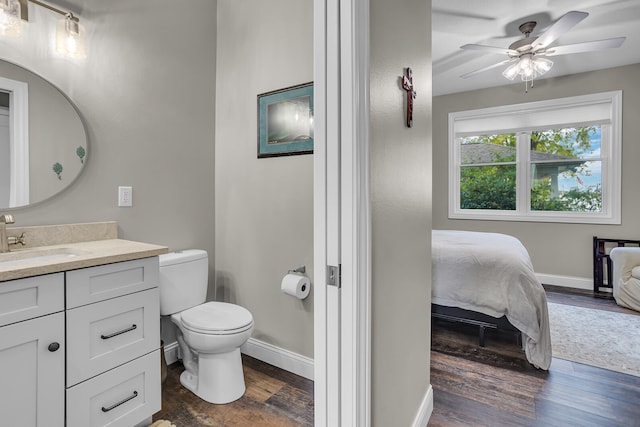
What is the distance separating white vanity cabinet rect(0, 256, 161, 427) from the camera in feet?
3.86

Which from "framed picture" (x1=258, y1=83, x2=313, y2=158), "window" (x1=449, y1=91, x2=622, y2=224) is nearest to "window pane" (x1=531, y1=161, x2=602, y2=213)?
"window" (x1=449, y1=91, x2=622, y2=224)

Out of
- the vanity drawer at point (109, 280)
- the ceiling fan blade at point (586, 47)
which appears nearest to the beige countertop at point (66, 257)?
the vanity drawer at point (109, 280)

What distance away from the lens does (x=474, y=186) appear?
485cm

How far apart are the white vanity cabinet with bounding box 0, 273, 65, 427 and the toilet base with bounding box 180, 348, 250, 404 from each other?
2.33ft

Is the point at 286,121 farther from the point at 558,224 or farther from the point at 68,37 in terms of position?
the point at 558,224

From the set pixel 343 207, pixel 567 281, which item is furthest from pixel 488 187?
pixel 343 207

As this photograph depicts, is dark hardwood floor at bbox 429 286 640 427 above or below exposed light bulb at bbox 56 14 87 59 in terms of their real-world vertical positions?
below

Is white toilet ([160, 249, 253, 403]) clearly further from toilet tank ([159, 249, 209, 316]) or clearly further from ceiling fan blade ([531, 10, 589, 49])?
ceiling fan blade ([531, 10, 589, 49])

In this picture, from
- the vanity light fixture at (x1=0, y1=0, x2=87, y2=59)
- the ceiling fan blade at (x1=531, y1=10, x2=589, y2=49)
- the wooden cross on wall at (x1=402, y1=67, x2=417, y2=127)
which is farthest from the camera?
the ceiling fan blade at (x1=531, y1=10, x2=589, y2=49)

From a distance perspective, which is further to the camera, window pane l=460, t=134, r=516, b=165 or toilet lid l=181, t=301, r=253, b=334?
window pane l=460, t=134, r=516, b=165

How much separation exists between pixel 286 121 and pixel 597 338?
295 cm

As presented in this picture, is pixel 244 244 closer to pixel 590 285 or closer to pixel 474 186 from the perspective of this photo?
pixel 474 186

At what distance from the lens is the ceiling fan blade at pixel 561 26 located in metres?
2.23

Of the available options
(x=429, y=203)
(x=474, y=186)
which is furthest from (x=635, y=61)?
(x=429, y=203)
